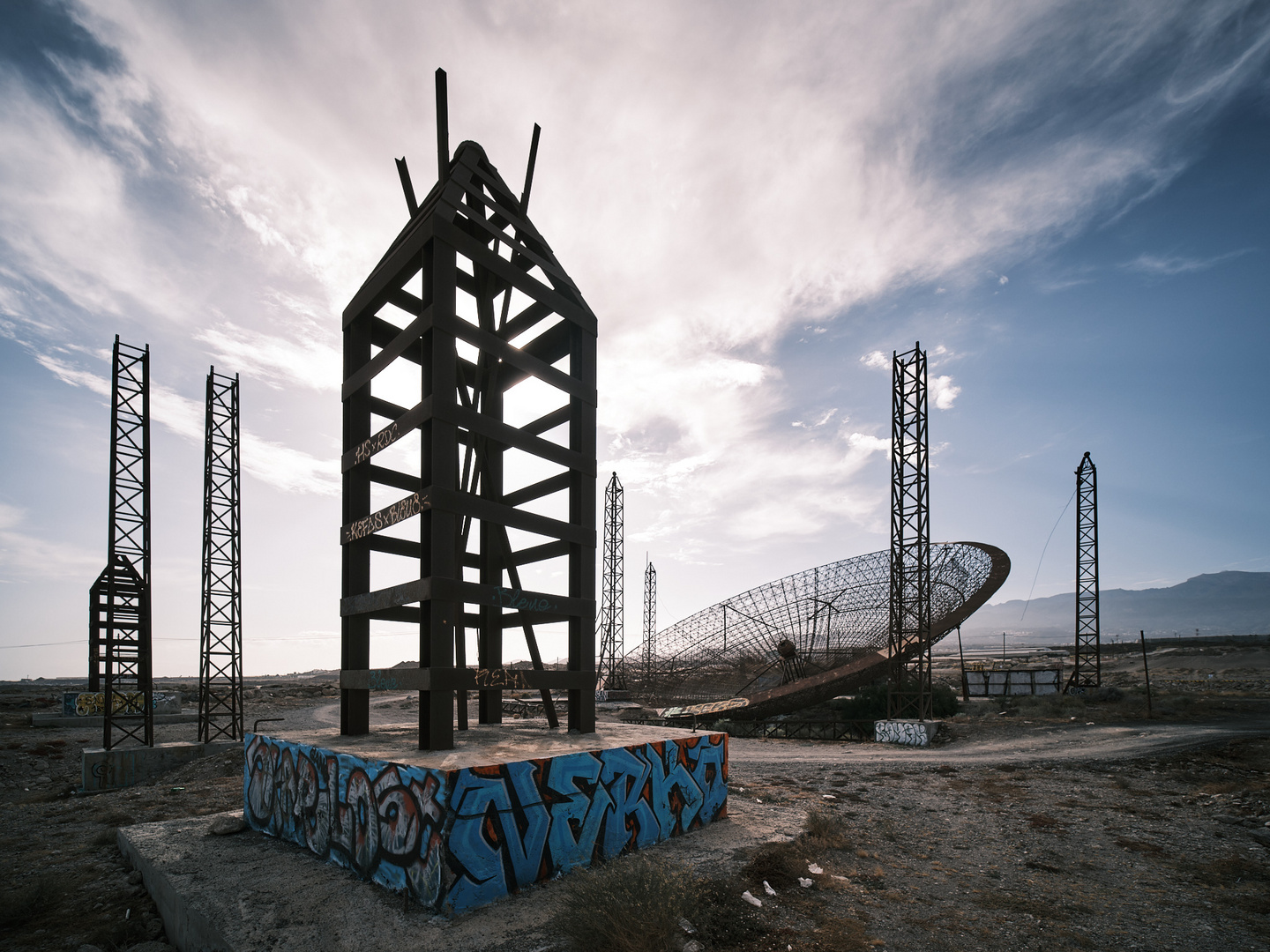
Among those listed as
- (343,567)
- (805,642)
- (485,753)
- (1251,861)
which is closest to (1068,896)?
→ (1251,861)

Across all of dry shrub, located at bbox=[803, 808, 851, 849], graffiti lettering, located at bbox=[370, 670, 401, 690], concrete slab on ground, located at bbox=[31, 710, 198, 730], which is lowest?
concrete slab on ground, located at bbox=[31, 710, 198, 730]

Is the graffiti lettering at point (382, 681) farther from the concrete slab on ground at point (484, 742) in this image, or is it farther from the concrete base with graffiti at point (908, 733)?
the concrete base with graffiti at point (908, 733)

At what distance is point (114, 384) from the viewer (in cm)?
2847

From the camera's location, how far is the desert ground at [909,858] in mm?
8625

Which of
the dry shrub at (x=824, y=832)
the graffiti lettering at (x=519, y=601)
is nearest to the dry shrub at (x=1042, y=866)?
the dry shrub at (x=824, y=832)

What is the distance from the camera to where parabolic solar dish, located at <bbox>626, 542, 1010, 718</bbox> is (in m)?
36.5

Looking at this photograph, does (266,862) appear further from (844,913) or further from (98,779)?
(98,779)

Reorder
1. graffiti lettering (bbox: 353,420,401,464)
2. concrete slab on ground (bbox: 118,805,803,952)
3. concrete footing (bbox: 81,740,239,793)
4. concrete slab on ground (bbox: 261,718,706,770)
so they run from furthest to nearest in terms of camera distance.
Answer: concrete footing (bbox: 81,740,239,793) < graffiti lettering (bbox: 353,420,401,464) < concrete slab on ground (bbox: 261,718,706,770) < concrete slab on ground (bbox: 118,805,803,952)

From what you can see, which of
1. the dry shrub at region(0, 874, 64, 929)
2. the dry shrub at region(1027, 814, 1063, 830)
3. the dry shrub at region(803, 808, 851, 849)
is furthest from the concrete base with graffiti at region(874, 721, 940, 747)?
the dry shrub at region(0, 874, 64, 929)

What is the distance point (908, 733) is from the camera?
29.3 m

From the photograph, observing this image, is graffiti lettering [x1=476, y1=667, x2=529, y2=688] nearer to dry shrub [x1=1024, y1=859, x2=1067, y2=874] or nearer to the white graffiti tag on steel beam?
the white graffiti tag on steel beam

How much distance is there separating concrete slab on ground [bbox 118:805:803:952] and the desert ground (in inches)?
2.3

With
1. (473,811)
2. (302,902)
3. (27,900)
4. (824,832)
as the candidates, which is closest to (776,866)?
(824,832)

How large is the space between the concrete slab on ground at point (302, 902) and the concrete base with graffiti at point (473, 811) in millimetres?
265
